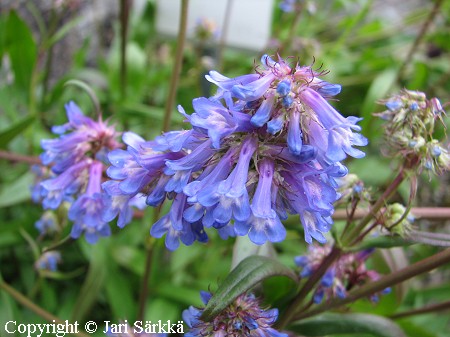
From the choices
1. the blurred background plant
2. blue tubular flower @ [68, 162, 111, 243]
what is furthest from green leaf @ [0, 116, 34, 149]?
blue tubular flower @ [68, 162, 111, 243]

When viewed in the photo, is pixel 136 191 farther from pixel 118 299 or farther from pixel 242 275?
pixel 118 299

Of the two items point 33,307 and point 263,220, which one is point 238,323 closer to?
point 263,220

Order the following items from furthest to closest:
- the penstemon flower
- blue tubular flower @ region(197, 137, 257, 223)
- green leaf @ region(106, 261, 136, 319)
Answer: green leaf @ region(106, 261, 136, 319) < the penstemon flower < blue tubular flower @ region(197, 137, 257, 223)

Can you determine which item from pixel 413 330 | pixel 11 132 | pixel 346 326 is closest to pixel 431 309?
pixel 413 330

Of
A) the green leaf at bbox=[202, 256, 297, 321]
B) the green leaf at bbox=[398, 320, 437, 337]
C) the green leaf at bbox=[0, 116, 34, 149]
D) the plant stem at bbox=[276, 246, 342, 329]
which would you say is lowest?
the green leaf at bbox=[398, 320, 437, 337]

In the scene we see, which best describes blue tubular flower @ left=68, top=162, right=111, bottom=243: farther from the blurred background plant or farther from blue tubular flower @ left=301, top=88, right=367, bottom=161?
blue tubular flower @ left=301, top=88, right=367, bottom=161

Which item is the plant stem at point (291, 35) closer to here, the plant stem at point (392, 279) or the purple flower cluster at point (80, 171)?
the purple flower cluster at point (80, 171)
